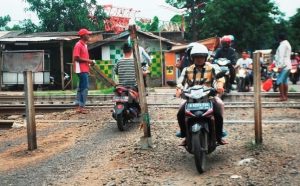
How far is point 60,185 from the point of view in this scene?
17.9 ft

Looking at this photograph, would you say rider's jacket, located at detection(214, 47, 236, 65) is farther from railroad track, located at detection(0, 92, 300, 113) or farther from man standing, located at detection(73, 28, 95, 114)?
man standing, located at detection(73, 28, 95, 114)

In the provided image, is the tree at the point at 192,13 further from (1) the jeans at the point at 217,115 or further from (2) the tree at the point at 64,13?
(1) the jeans at the point at 217,115

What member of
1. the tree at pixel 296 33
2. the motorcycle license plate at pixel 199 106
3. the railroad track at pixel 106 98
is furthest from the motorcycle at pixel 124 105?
the tree at pixel 296 33

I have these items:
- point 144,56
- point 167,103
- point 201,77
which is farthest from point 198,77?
point 167,103

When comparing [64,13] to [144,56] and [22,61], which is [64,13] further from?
[144,56]

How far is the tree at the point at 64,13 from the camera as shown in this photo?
122 ft

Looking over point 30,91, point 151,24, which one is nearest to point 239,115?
point 30,91

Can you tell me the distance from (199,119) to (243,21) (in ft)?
139

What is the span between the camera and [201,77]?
5969mm

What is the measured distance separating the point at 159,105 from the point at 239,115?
2.54m

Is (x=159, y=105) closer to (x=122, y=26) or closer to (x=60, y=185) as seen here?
(x=60, y=185)

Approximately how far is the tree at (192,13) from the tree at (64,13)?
50.4ft

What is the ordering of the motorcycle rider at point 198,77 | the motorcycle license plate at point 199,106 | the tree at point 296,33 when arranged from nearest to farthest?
1. the motorcycle license plate at point 199,106
2. the motorcycle rider at point 198,77
3. the tree at point 296,33

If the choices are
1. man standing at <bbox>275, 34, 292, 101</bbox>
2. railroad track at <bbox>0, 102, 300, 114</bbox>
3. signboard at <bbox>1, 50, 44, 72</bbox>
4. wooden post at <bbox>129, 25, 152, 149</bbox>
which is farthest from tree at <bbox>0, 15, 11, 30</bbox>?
wooden post at <bbox>129, 25, 152, 149</bbox>
